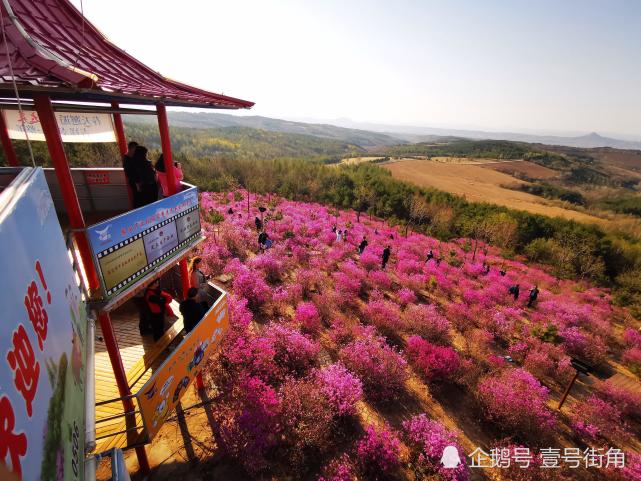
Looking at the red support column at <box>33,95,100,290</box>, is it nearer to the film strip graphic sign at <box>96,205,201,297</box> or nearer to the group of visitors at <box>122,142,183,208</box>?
the film strip graphic sign at <box>96,205,201,297</box>

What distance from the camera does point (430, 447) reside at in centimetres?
806

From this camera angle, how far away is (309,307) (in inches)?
531

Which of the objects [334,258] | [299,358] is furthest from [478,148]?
[299,358]

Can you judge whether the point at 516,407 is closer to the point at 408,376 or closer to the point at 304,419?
the point at 408,376

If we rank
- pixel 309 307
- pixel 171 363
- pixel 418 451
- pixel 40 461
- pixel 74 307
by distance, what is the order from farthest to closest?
1. pixel 309 307
2. pixel 418 451
3. pixel 171 363
4. pixel 74 307
5. pixel 40 461

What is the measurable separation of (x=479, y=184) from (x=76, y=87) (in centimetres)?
7953

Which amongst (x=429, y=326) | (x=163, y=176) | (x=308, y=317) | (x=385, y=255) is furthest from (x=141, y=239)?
(x=385, y=255)

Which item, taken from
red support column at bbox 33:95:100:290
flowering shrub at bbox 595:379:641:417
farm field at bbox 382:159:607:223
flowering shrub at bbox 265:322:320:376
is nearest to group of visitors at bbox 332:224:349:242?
flowering shrub at bbox 265:322:320:376

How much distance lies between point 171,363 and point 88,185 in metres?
6.24

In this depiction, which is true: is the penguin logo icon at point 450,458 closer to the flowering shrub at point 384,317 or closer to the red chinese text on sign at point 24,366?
the flowering shrub at point 384,317

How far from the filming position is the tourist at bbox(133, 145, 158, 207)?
20.5ft

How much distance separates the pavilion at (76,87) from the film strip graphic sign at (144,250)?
11cm

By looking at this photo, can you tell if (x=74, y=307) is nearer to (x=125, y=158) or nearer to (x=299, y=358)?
(x=125, y=158)

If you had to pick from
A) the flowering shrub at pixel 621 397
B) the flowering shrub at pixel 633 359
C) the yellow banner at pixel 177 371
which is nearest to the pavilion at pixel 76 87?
the yellow banner at pixel 177 371
